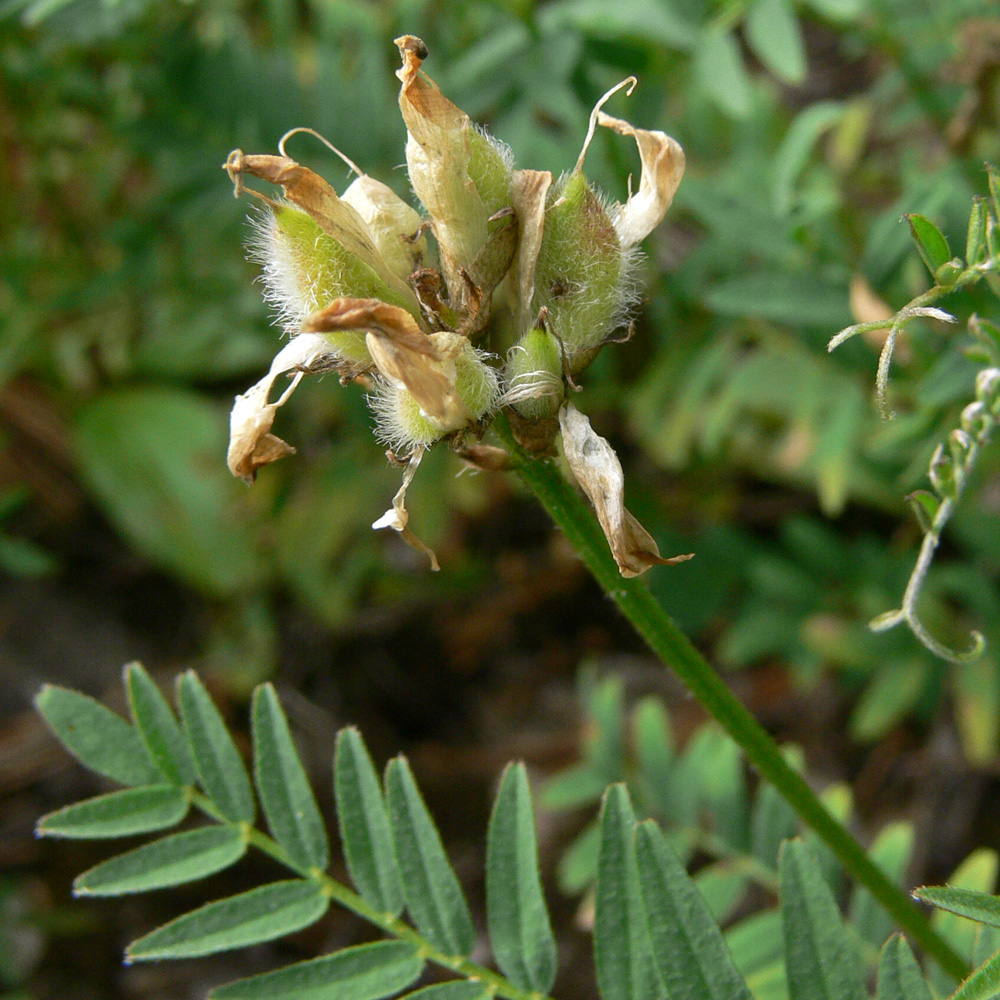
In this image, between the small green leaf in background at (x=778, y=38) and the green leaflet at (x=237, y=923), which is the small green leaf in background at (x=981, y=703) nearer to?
the small green leaf in background at (x=778, y=38)

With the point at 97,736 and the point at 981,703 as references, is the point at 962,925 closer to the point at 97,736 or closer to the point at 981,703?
the point at 981,703

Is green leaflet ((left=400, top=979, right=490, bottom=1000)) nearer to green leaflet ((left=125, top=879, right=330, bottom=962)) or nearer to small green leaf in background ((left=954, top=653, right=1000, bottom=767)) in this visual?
green leaflet ((left=125, top=879, right=330, bottom=962))

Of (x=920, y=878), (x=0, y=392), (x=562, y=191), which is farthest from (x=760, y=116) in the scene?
(x=0, y=392)

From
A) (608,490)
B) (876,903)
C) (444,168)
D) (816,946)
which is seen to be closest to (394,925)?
(816,946)

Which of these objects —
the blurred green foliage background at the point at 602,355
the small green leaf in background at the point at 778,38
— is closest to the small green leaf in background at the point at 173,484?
the blurred green foliage background at the point at 602,355

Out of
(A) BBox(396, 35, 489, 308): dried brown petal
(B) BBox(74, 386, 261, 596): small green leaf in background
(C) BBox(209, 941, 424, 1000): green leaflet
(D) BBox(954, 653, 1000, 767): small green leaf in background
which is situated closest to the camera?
(A) BBox(396, 35, 489, 308): dried brown petal

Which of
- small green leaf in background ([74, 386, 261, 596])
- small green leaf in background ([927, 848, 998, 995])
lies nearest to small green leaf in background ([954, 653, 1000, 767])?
small green leaf in background ([927, 848, 998, 995])
